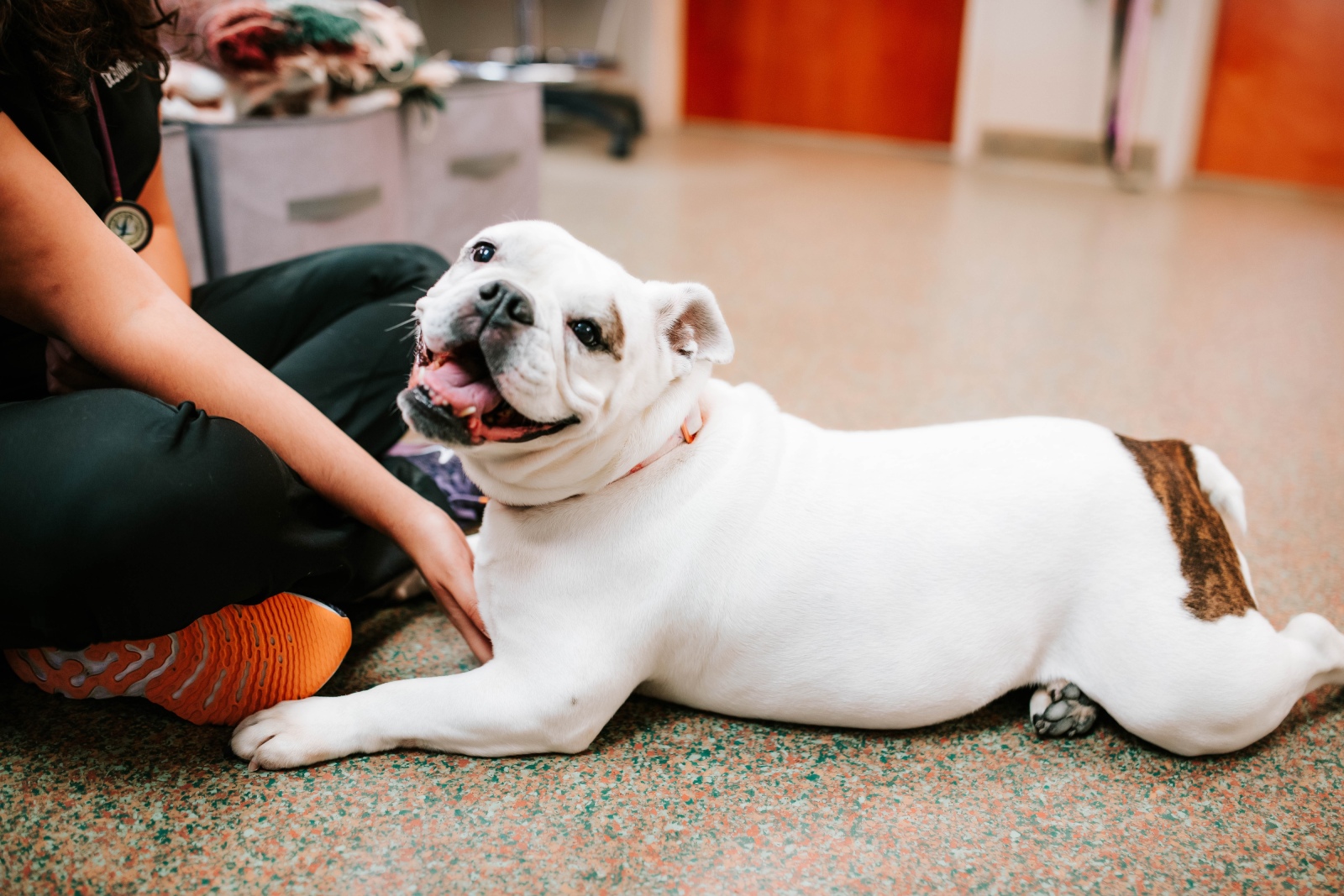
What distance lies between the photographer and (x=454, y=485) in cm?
137

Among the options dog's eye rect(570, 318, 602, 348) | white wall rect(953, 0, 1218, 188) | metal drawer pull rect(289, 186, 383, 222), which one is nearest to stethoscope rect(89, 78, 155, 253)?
dog's eye rect(570, 318, 602, 348)

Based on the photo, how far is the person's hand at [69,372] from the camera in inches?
38.8

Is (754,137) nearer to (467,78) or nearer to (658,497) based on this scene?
(467,78)

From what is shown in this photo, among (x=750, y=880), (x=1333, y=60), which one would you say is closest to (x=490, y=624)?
(x=750, y=880)

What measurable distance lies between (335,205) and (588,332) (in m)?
1.19

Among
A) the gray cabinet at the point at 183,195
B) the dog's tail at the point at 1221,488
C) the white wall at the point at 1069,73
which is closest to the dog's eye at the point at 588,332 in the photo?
the dog's tail at the point at 1221,488

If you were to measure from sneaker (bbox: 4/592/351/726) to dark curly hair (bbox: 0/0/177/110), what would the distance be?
0.49 m

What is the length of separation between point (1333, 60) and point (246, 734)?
4383 mm

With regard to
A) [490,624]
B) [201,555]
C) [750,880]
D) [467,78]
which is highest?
[467,78]

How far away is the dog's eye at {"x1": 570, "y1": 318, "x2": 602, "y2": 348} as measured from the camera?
34.2 inches

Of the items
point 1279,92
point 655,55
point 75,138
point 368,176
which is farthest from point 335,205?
point 655,55

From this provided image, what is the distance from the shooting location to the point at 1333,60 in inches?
151

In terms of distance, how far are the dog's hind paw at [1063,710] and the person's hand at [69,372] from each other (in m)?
0.94

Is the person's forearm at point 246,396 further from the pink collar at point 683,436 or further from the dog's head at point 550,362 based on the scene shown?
the pink collar at point 683,436
